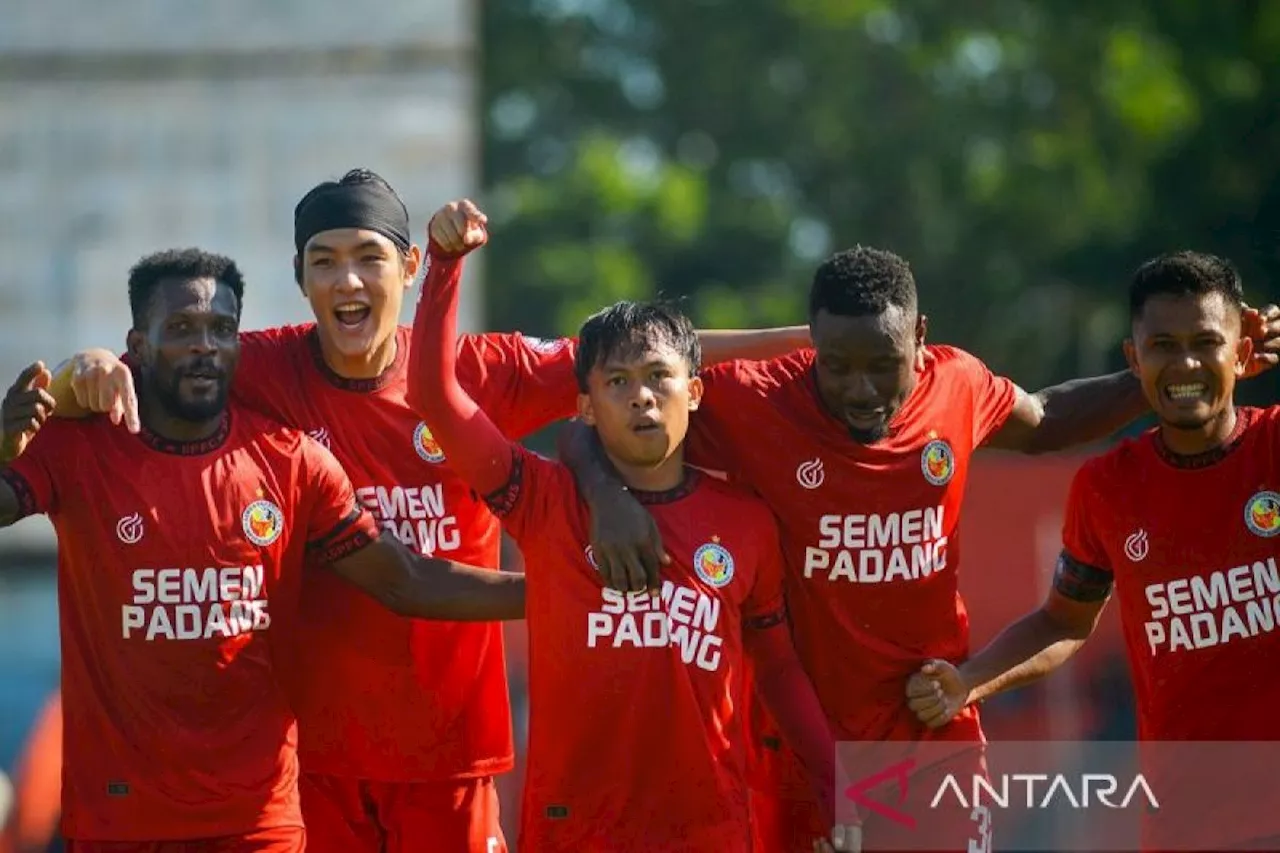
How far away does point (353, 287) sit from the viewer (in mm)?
6230

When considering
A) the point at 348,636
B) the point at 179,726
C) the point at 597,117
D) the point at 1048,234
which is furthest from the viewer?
the point at 597,117

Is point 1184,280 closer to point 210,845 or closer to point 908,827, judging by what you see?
point 908,827

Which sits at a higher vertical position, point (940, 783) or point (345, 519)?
point (345, 519)

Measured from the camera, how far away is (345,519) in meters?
6.09

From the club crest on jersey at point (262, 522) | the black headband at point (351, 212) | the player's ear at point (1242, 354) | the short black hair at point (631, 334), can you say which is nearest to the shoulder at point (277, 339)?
the black headband at point (351, 212)

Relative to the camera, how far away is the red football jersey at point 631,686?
5.73 metres

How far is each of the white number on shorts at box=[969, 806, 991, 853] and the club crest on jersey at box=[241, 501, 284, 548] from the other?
2124mm

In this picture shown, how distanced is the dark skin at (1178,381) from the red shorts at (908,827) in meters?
0.20

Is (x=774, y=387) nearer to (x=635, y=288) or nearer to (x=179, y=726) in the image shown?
(x=179, y=726)

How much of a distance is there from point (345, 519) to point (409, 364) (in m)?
0.51

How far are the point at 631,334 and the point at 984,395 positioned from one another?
115cm

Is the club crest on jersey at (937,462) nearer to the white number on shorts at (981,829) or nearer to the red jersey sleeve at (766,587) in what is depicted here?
the red jersey sleeve at (766,587)

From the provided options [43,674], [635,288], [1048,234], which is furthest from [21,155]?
[1048,234]

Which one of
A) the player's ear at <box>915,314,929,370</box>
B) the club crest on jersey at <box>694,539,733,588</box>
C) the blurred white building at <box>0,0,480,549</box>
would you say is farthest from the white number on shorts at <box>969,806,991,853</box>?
the blurred white building at <box>0,0,480,549</box>
